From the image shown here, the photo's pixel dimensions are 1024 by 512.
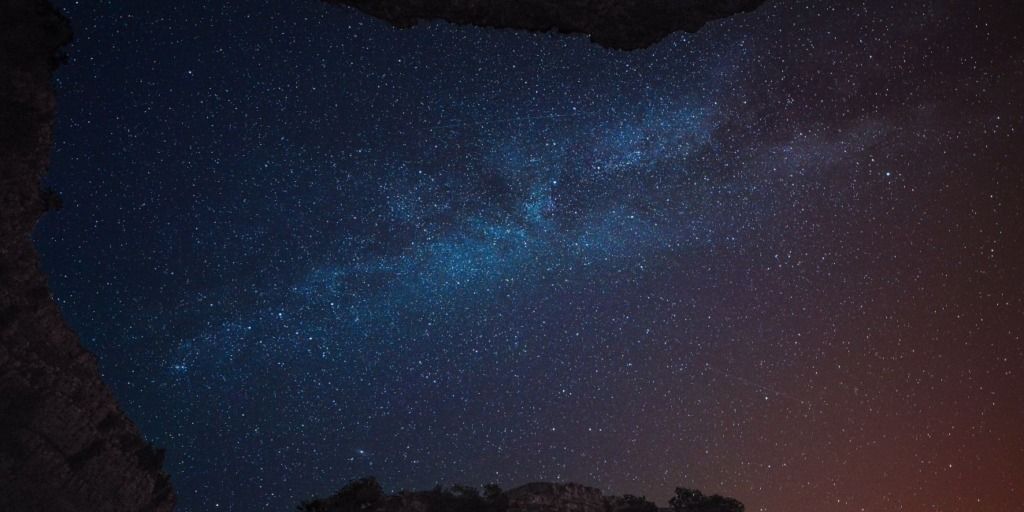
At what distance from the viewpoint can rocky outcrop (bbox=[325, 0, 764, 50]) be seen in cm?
841

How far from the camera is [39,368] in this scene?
10969mm

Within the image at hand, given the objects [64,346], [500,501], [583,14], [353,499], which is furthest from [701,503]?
[64,346]

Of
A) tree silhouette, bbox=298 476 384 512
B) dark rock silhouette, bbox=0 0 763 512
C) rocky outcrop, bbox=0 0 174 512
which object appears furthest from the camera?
tree silhouette, bbox=298 476 384 512

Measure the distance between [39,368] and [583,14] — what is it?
1149 centimetres

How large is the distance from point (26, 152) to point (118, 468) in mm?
6614

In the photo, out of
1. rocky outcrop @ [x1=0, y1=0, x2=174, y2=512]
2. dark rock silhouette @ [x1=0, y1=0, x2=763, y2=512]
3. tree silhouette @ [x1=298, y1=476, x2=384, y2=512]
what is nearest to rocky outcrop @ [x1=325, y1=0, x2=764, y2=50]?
dark rock silhouette @ [x1=0, y1=0, x2=763, y2=512]

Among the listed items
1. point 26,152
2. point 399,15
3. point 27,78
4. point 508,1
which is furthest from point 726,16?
point 26,152

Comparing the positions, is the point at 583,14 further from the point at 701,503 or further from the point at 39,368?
the point at 39,368

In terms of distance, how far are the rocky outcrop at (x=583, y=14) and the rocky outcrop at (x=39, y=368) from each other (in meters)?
5.01

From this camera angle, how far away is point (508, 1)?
843 cm

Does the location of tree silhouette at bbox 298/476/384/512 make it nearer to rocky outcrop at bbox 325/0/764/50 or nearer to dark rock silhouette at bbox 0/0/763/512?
dark rock silhouette at bbox 0/0/763/512

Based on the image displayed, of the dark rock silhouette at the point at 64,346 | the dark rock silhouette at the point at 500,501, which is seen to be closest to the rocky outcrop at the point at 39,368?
the dark rock silhouette at the point at 64,346

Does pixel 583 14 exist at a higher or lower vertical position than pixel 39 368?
higher

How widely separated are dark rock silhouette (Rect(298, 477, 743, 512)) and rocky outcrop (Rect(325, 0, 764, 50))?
771 cm
